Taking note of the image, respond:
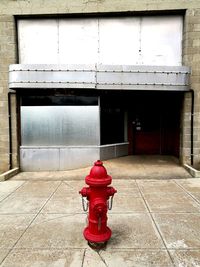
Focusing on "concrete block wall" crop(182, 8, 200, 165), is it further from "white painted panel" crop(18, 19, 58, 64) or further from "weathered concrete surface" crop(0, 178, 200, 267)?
"white painted panel" crop(18, 19, 58, 64)

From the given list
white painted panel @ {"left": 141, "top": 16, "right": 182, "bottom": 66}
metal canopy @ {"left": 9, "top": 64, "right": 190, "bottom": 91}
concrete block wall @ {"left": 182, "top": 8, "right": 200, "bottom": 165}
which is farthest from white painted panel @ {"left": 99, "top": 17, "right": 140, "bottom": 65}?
concrete block wall @ {"left": 182, "top": 8, "right": 200, "bottom": 165}

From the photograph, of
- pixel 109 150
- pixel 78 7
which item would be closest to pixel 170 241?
pixel 109 150

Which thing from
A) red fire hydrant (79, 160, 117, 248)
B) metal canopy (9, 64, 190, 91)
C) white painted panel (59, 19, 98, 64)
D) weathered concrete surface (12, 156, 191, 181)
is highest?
white painted panel (59, 19, 98, 64)

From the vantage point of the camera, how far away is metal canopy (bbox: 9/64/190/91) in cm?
770

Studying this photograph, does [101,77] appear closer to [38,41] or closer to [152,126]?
[38,41]

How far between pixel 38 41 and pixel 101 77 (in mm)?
2877

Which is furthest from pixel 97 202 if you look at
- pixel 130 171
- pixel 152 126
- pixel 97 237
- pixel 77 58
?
pixel 152 126

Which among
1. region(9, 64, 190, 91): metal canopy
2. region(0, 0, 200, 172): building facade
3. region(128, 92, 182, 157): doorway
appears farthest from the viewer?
region(128, 92, 182, 157): doorway

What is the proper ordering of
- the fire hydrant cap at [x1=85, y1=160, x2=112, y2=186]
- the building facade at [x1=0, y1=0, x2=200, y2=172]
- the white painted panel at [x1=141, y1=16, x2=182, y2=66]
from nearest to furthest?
the fire hydrant cap at [x1=85, y1=160, x2=112, y2=186] → the building facade at [x1=0, y1=0, x2=200, y2=172] → the white painted panel at [x1=141, y1=16, x2=182, y2=66]

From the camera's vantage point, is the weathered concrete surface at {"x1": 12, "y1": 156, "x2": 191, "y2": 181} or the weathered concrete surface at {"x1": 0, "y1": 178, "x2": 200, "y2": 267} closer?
the weathered concrete surface at {"x1": 0, "y1": 178, "x2": 200, "y2": 267}

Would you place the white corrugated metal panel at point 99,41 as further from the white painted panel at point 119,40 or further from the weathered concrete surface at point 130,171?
the weathered concrete surface at point 130,171

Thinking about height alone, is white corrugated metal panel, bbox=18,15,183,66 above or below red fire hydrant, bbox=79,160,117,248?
above

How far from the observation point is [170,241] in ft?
11.4

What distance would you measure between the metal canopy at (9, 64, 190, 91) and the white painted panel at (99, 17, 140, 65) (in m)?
0.83
